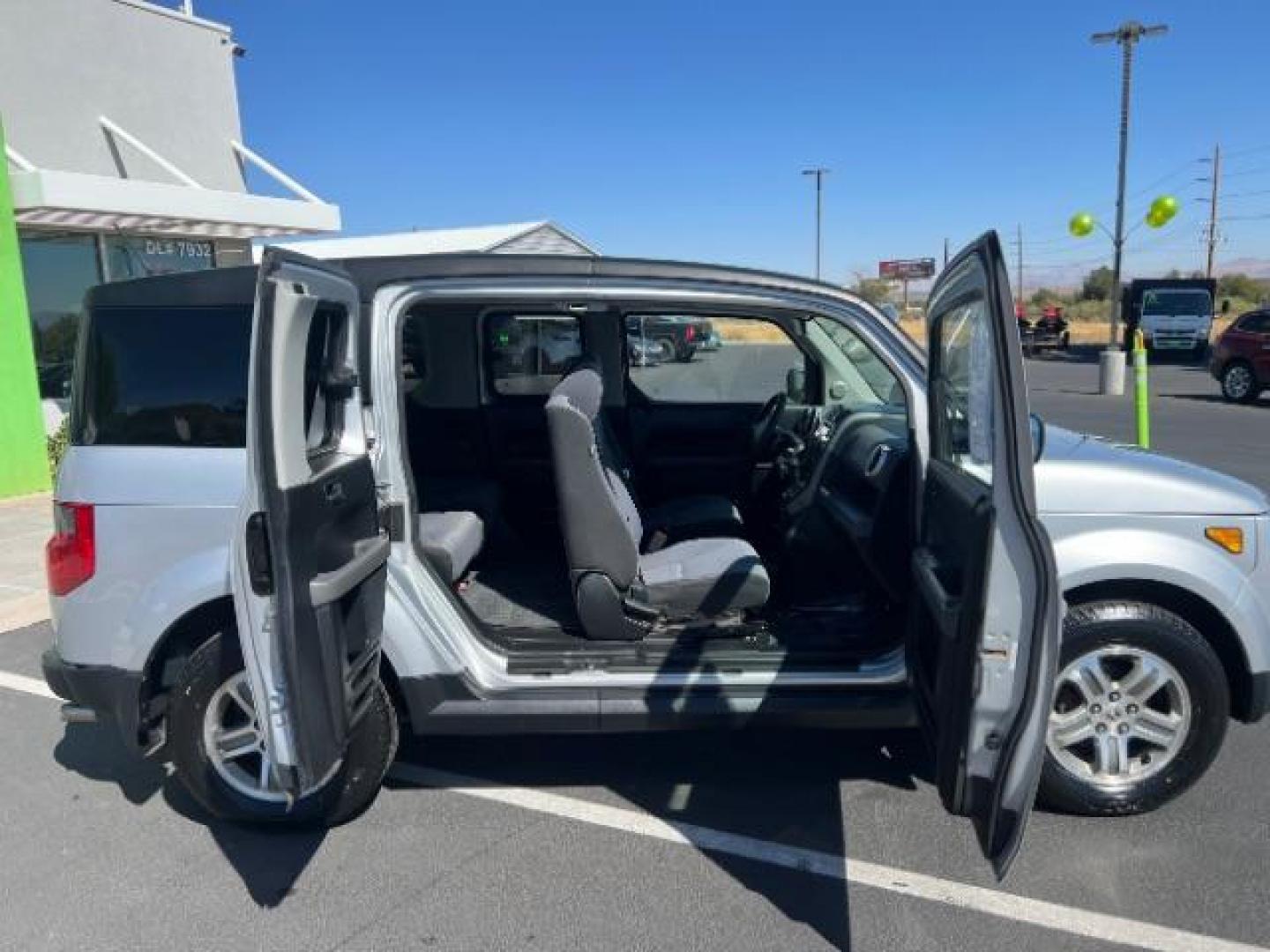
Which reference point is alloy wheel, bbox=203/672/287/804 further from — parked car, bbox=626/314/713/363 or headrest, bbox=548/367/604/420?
parked car, bbox=626/314/713/363

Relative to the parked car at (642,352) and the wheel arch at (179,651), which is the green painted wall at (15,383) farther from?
the wheel arch at (179,651)

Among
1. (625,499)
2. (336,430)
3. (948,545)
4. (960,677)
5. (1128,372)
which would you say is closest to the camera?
(960,677)

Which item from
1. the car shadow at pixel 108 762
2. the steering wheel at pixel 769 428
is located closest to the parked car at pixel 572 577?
the car shadow at pixel 108 762

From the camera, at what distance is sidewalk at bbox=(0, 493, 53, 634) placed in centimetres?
565

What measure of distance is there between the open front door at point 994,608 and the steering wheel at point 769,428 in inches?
95.9

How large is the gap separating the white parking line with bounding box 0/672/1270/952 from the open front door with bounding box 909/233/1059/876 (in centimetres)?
52

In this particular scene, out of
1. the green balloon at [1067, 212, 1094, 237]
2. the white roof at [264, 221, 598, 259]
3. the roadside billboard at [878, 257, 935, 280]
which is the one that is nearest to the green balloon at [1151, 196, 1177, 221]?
the green balloon at [1067, 212, 1094, 237]

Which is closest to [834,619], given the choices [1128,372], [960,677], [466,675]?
[960,677]

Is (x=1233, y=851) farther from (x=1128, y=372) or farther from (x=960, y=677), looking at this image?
(x=1128, y=372)

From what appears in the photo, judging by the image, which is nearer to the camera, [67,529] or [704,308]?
[67,529]

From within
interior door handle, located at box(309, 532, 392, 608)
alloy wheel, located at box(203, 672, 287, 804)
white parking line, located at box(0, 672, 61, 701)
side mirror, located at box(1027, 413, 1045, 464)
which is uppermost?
side mirror, located at box(1027, 413, 1045, 464)

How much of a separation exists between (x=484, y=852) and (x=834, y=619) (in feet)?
4.69

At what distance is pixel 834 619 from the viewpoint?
11.5 ft

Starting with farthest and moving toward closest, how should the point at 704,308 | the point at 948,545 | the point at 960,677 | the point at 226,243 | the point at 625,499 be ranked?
the point at 226,243
the point at 625,499
the point at 704,308
the point at 948,545
the point at 960,677
